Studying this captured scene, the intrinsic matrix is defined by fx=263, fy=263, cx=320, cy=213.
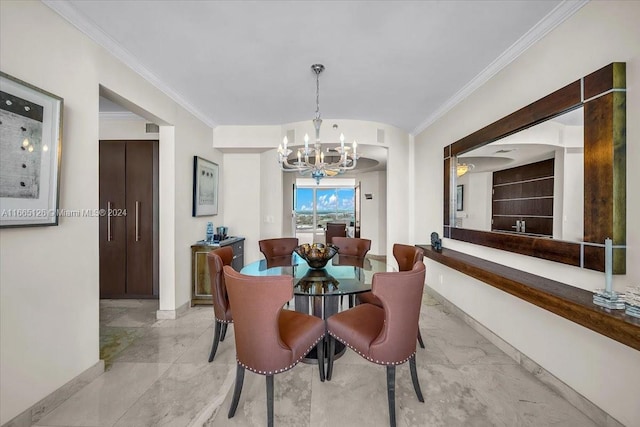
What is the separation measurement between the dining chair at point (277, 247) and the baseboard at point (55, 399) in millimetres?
1699

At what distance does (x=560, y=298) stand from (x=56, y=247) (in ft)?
10.6

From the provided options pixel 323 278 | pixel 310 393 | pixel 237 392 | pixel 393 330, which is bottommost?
pixel 310 393

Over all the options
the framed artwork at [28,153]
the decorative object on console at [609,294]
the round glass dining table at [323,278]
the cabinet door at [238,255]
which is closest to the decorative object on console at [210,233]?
the cabinet door at [238,255]

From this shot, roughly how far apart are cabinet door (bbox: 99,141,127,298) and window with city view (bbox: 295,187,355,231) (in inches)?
257

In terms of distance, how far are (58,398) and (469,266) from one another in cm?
332

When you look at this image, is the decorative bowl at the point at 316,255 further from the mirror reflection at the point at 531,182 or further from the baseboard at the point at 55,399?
the baseboard at the point at 55,399

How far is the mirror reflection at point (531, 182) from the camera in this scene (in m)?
1.75

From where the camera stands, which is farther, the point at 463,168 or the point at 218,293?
the point at 463,168

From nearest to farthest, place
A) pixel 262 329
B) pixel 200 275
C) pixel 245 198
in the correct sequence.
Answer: pixel 262 329
pixel 200 275
pixel 245 198

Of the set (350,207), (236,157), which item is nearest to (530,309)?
(236,157)

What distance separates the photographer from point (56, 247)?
1.76m

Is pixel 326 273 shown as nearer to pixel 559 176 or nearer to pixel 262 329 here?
pixel 262 329

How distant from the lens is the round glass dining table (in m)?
1.92

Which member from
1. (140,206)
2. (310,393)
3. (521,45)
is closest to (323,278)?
(310,393)
